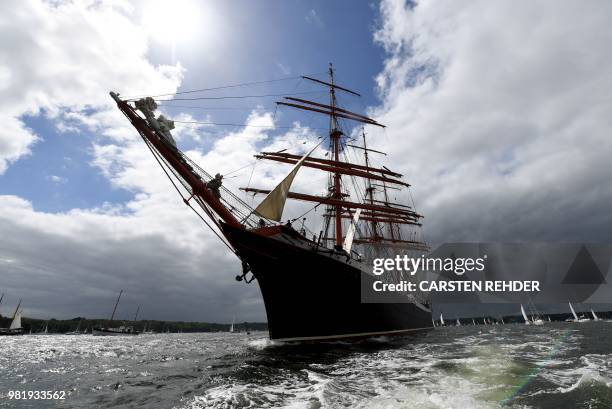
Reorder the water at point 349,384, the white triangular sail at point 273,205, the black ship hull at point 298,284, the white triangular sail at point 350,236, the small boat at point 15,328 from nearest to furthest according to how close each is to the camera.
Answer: the water at point 349,384
the white triangular sail at point 273,205
the black ship hull at point 298,284
the white triangular sail at point 350,236
the small boat at point 15,328

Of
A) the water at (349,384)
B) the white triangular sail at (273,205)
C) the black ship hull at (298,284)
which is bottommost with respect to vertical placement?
the water at (349,384)

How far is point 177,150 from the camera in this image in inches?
597

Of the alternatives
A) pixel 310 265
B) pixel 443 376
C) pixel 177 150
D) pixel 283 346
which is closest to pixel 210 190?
pixel 177 150

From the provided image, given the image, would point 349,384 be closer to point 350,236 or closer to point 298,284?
point 298,284

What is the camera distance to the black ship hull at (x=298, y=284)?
16672mm

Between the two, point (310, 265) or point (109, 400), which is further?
point (310, 265)

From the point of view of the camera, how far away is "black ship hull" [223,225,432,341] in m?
16.7

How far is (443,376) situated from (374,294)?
14.4 meters

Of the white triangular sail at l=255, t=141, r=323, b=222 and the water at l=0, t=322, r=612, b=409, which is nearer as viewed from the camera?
the water at l=0, t=322, r=612, b=409

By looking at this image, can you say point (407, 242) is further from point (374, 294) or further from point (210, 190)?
point (210, 190)

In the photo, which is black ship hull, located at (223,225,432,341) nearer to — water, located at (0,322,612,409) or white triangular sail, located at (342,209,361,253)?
white triangular sail, located at (342,209,361,253)

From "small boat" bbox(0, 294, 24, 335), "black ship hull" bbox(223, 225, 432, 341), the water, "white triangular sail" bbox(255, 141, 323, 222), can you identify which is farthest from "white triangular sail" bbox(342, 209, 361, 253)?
"small boat" bbox(0, 294, 24, 335)

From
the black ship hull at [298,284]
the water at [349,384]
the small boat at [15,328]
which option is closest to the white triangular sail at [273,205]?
the black ship hull at [298,284]

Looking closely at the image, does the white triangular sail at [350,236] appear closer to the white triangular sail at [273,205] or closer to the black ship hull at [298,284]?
the black ship hull at [298,284]
